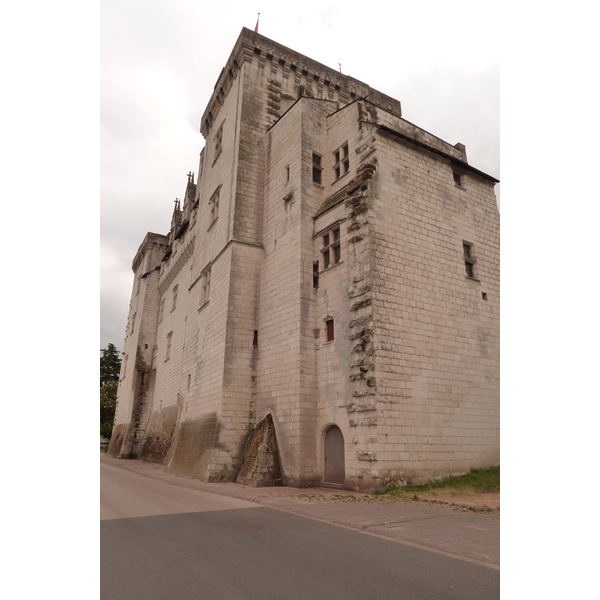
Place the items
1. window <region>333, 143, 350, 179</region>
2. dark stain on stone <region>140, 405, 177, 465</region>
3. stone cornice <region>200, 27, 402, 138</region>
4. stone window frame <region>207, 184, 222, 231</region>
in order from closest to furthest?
window <region>333, 143, 350, 179</region> → stone cornice <region>200, 27, 402, 138</region> → stone window frame <region>207, 184, 222, 231</region> → dark stain on stone <region>140, 405, 177, 465</region>

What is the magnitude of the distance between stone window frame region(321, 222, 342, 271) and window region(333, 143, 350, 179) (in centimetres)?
244

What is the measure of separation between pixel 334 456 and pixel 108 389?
4339 cm

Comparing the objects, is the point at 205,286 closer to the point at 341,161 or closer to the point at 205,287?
the point at 205,287

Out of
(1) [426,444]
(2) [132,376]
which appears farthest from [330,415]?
(2) [132,376]

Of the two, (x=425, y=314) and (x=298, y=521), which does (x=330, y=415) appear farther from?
(x=298, y=521)

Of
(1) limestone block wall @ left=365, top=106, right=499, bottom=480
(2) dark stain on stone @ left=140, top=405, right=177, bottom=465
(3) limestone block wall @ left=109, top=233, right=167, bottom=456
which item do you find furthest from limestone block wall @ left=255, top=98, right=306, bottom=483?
(3) limestone block wall @ left=109, top=233, right=167, bottom=456

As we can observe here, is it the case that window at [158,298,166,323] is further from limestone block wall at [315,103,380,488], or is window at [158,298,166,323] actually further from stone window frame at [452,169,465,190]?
stone window frame at [452,169,465,190]

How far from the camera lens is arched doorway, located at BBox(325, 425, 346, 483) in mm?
12453

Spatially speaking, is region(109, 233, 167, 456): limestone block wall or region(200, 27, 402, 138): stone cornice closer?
region(200, 27, 402, 138): stone cornice

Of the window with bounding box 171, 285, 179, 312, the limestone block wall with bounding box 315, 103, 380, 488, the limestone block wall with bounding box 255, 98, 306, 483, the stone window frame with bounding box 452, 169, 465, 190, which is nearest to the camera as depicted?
the limestone block wall with bounding box 315, 103, 380, 488

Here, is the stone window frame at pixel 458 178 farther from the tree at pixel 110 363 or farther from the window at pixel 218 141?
the tree at pixel 110 363

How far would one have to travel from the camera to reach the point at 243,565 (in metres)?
4.88

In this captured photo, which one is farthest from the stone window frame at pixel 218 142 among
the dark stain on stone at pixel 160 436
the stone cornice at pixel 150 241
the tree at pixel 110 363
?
the tree at pixel 110 363

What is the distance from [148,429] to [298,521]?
82.8 feet
